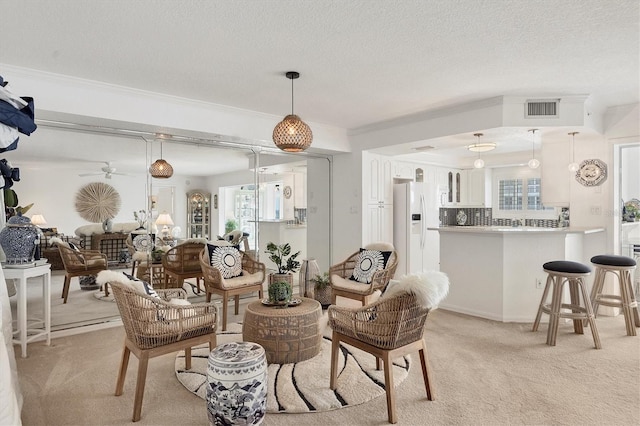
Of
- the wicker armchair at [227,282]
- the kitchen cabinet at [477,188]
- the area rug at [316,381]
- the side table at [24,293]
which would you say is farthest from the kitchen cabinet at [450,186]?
the side table at [24,293]

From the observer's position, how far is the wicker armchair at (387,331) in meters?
2.28

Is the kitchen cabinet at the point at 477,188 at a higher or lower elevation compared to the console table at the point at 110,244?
higher

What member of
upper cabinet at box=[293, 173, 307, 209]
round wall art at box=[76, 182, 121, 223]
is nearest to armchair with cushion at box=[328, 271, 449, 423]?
round wall art at box=[76, 182, 121, 223]

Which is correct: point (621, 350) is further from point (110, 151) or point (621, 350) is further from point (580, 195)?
point (110, 151)

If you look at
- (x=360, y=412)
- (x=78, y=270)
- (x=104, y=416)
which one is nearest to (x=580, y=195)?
(x=360, y=412)

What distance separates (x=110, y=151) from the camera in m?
4.27

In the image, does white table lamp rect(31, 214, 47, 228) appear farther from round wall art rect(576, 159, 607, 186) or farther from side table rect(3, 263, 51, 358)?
round wall art rect(576, 159, 607, 186)

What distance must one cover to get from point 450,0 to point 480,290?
3341 mm

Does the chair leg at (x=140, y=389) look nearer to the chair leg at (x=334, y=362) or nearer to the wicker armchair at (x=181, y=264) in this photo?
the chair leg at (x=334, y=362)

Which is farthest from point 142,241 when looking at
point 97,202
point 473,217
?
point 473,217

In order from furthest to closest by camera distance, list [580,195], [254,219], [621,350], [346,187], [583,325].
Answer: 1. [346,187]
2. [254,219]
3. [580,195]
4. [583,325]
5. [621,350]

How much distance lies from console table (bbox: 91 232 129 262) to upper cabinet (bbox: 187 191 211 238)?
2.52 ft

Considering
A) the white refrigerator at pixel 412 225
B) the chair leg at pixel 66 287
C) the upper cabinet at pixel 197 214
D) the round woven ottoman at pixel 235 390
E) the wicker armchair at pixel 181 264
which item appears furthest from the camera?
the white refrigerator at pixel 412 225

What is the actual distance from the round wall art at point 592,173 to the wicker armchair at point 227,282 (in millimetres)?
4325
